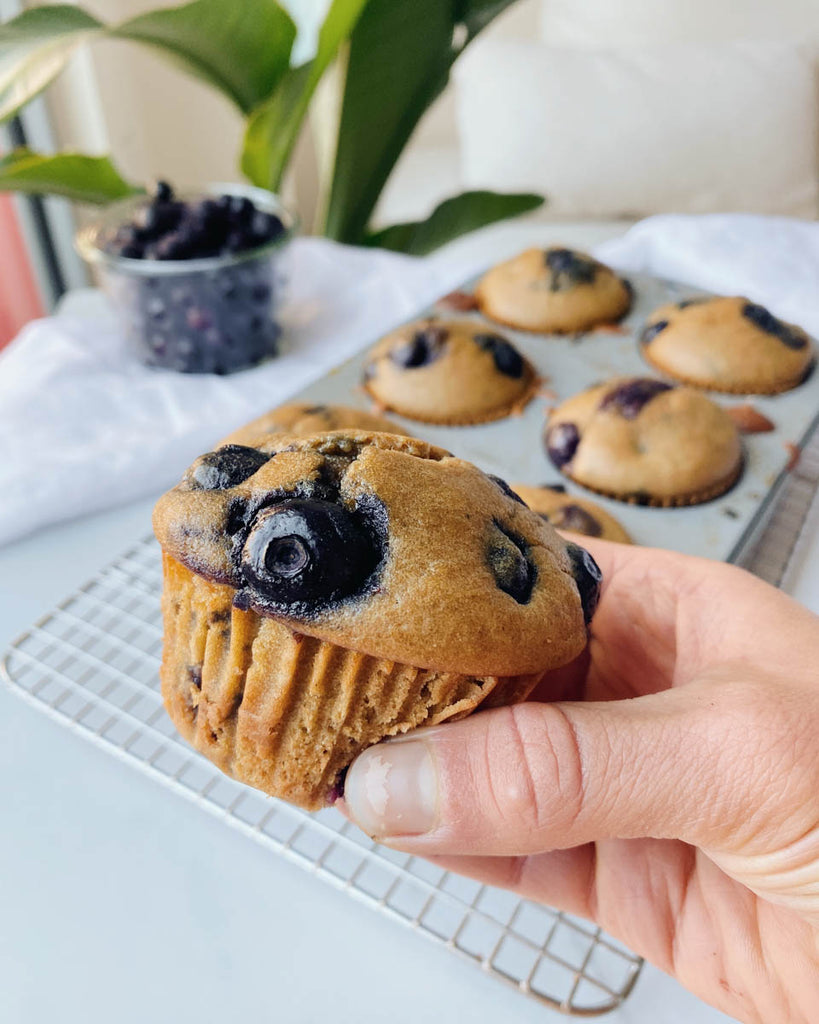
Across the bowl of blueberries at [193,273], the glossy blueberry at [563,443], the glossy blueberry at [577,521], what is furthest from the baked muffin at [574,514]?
the bowl of blueberries at [193,273]

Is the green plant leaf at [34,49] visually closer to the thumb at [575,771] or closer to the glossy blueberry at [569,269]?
the glossy blueberry at [569,269]

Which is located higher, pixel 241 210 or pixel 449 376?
pixel 241 210

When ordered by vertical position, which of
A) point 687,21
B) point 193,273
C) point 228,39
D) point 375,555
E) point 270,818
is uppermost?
point 228,39

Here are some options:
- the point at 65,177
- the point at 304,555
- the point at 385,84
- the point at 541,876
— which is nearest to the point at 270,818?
the point at 541,876

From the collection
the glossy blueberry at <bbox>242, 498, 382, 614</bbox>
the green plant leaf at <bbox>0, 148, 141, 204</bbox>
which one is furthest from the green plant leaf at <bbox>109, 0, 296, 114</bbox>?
the glossy blueberry at <bbox>242, 498, 382, 614</bbox>

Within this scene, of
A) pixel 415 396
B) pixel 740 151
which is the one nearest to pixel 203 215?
pixel 415 396

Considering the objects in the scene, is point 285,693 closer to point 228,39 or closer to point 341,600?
point 341,600
